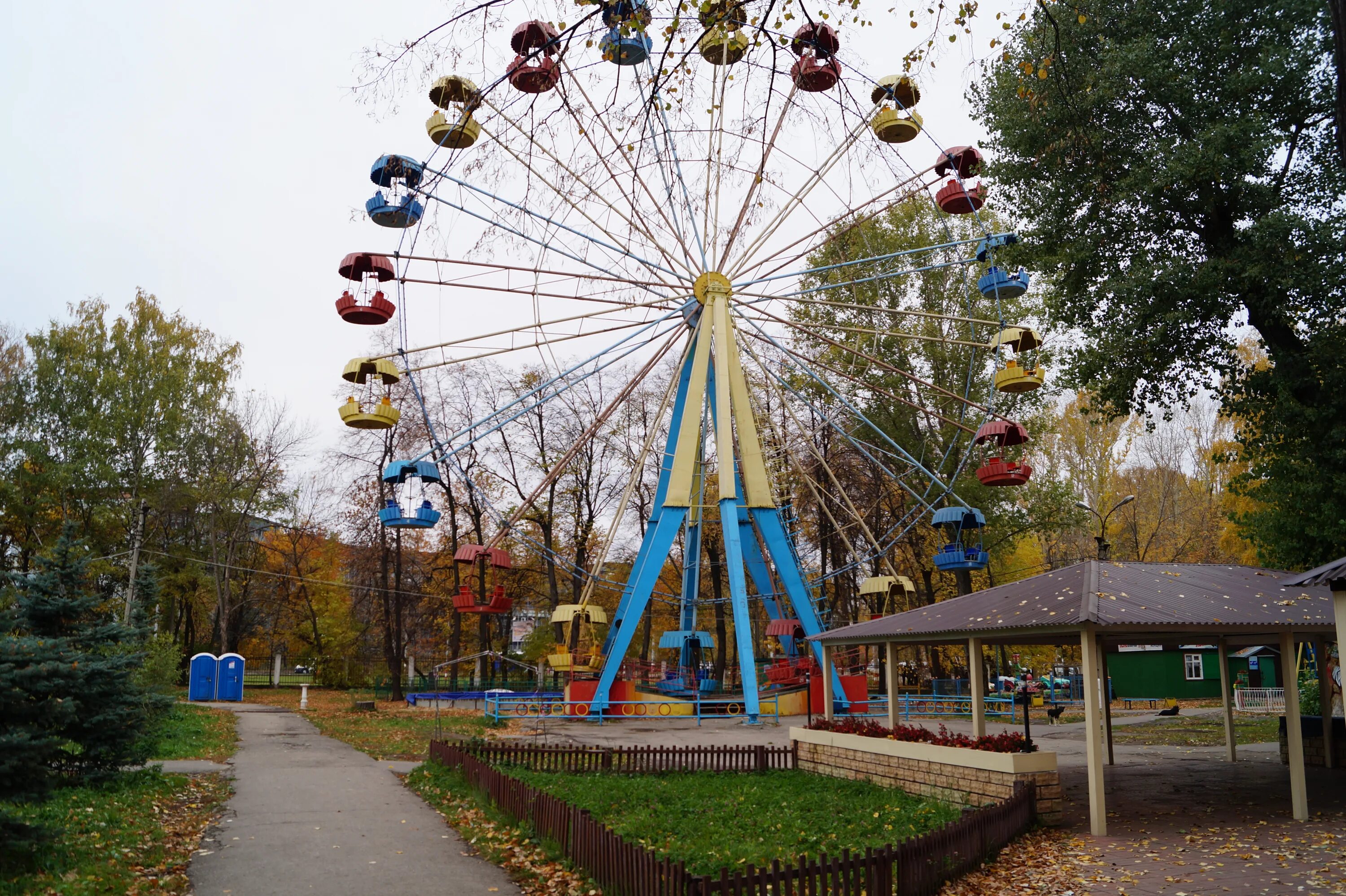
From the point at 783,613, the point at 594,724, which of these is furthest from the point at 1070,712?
the point at 594,724

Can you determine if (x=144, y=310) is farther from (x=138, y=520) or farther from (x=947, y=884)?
(x=947, y=884)

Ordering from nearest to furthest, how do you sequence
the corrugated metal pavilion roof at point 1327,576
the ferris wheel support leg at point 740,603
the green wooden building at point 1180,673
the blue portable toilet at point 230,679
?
the corrugated metal pavilion roof at point 1327,576
the ferris wheel support leg at point 740,603
the green wooden building at point 1180,673
the blue portable toilet at point 230,679

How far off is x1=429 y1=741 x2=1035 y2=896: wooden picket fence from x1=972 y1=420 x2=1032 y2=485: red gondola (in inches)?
459

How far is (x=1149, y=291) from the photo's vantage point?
15.8 metres

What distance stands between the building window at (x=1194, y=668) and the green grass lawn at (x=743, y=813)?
30.3m

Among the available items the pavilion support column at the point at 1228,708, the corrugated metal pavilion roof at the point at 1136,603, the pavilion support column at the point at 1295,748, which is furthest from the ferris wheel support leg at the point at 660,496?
the pavilion support column at the point at 1295,748

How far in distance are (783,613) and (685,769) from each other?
1400 cm

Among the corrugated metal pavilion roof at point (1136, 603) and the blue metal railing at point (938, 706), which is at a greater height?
the corrugated metal pavilion roof at point (1136, 603)

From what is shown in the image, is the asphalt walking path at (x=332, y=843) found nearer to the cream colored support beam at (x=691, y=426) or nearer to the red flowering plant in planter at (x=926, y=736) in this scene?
the red flowering plant in planter at (x=926, y=736)

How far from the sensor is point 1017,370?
2128cm

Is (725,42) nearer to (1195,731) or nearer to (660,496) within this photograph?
(660,496)

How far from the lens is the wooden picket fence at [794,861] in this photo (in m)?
6.22

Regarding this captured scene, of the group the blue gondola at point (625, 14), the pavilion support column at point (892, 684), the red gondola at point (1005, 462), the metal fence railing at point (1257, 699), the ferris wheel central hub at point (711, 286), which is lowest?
the metal fence railing at point (1257, 699)

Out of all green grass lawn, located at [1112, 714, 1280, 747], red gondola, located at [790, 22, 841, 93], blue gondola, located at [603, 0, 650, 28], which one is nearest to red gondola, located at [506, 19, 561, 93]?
blue gondola, located at [603, 0, 650, 28]
